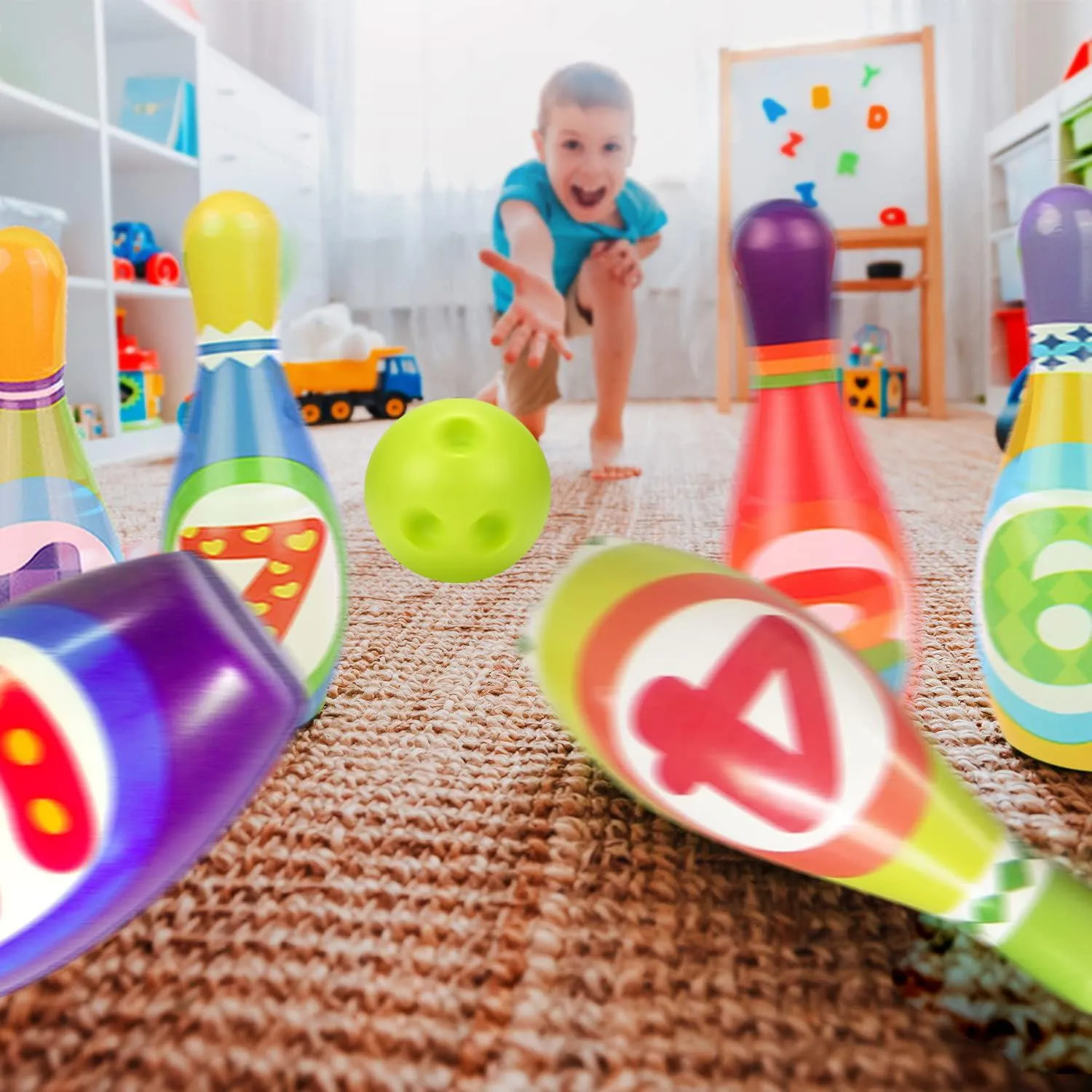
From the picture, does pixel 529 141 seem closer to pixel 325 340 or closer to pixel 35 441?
pixel 325 340

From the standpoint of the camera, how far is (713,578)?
30 cm

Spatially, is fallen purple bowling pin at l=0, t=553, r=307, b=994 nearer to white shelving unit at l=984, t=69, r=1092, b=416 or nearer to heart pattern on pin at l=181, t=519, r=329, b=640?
heart pattern on pin at l=181, t=519, r=329, b=640

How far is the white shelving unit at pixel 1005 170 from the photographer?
205cm

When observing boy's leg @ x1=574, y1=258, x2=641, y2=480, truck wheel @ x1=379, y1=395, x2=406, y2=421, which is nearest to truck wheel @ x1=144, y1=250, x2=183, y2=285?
truck wheel @ x1=379, y1=395, x2=406, y2=421

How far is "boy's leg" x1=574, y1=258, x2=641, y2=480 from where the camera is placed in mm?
1559

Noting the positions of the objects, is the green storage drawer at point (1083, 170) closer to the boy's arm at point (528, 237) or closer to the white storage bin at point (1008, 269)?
the white storage bin at point (1008, 269)

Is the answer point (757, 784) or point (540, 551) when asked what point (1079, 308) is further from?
point (540, 551)

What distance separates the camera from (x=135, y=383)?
203cm

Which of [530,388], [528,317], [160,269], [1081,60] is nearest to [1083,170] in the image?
[1081,60]

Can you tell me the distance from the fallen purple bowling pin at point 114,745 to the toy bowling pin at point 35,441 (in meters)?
0.16

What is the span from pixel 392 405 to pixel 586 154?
1232 mm

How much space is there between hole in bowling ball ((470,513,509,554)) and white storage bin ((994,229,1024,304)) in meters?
2.13

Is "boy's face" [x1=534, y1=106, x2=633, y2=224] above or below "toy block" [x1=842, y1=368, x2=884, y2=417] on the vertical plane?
above

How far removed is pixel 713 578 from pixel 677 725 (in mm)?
45
